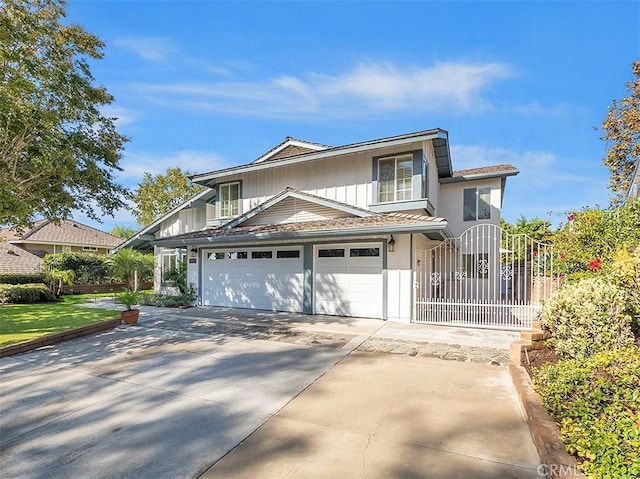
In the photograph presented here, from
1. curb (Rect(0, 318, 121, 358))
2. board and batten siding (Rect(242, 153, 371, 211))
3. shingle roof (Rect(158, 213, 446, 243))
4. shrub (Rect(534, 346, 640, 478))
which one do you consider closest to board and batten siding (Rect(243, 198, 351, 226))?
shingle roof (Rect(158, 213, 446, 243))

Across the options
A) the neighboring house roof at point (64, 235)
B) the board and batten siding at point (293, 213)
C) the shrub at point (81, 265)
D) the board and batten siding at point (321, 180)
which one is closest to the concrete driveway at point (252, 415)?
the board and batten siding at point (293, 213)

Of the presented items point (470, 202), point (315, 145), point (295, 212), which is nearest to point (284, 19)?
point (315, 145)

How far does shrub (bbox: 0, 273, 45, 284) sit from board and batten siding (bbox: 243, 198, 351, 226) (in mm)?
14529

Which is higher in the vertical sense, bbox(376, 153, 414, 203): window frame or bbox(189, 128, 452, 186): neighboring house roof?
bbox(189, 128, 452, 186): neighboring house roof

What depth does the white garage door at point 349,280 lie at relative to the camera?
10.4 meters

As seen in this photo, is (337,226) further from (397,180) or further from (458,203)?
(458,203)

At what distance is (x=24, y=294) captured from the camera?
14812mm

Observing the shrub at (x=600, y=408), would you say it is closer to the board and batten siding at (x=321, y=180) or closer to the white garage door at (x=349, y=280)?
the white garage door at (x=349, y=280)

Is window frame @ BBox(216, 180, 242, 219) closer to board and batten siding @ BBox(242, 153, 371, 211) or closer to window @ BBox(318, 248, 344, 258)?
board and batten siding @ BBox(242, 153, 371, 211)

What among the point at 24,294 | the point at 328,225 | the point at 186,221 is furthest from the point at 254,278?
the point at 24,294

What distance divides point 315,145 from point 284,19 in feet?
17.0

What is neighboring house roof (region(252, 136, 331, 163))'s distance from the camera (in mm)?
14719

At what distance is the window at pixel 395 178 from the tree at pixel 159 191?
71.3ft

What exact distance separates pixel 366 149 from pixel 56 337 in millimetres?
10232
